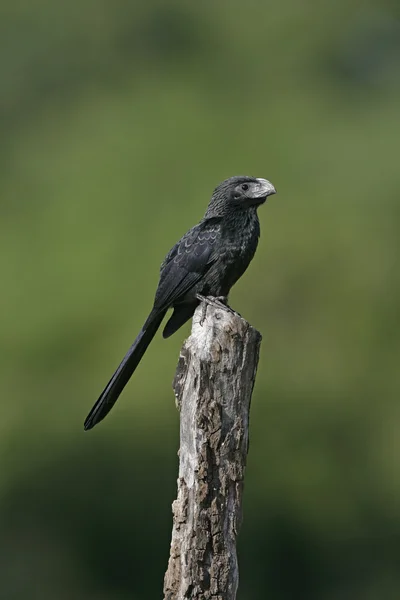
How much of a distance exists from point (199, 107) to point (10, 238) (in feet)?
7.47

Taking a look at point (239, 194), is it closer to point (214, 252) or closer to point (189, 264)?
point (214, 252)

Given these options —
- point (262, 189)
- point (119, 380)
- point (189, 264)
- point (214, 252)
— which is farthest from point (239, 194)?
point (119, 380)

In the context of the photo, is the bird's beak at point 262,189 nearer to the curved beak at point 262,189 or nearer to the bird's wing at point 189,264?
the curved beak at point 262,189

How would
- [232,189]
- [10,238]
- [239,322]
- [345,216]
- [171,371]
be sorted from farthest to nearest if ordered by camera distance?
[10,238] < [345,216] < [171,371] < [232,189] < [239,322]

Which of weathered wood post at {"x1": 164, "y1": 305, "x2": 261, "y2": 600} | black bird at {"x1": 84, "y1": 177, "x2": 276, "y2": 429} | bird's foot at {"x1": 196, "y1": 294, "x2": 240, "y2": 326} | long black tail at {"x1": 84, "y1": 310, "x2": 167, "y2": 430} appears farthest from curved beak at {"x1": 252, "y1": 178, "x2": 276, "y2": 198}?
weathered wood post at {"x1": 164, "y1": 305, "x2": 261, "y2": 600}

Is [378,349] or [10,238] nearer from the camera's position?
[378,349]

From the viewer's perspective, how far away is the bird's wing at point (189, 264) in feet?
16.0

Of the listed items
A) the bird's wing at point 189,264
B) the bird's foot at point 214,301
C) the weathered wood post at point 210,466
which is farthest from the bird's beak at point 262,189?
the weathered wood post at point 210,466

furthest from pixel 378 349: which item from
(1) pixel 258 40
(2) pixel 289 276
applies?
(1) pixel 258 40

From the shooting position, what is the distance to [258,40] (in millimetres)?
11320

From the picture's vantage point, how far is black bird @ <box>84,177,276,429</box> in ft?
16.0

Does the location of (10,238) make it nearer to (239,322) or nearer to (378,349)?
(378,349)

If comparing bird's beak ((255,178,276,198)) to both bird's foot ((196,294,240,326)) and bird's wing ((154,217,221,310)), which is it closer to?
bird's wing ((154,217,221,310))

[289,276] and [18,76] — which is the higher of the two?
[18,76]
